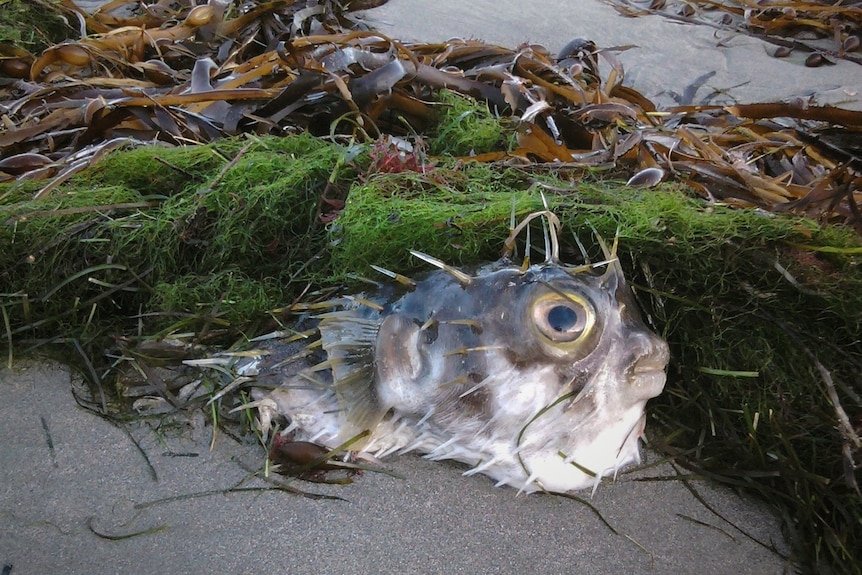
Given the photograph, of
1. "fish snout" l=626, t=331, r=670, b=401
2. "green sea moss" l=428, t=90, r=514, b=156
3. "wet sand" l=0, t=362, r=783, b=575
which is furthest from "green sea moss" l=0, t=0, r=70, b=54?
"fish snout" l=626, t=331, r=670, b=401

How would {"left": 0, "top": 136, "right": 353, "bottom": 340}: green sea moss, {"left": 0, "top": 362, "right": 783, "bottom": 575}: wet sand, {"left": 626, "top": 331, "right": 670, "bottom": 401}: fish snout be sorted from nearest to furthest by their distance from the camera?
{"left": 0, "top": 362, "right": 783, "bottom": 575}: wet sand
{"left": 626, "top": 331, "right": 670, "bottom": 401}: fish snout
{"left": 0, "top": 136, "right": 353, "bottom": 340}: green sea moss

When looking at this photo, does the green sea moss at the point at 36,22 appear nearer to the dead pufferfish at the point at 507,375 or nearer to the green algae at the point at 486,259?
the green algae at the point at 486,259

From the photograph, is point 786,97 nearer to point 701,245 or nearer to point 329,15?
point 701,245

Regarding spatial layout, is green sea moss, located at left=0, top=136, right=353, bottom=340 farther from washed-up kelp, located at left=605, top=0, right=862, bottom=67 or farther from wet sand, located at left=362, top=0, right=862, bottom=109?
washed-up kelp, located at left=605, top=0, right=862, bottom=67

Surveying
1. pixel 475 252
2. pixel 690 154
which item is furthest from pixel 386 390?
pixel 690 154

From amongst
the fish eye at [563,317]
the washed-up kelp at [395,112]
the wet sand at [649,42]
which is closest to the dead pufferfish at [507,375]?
the fish eye at [563,317]

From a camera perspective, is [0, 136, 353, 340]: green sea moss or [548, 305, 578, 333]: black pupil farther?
[0, 136, 353, 340]: green sea moss

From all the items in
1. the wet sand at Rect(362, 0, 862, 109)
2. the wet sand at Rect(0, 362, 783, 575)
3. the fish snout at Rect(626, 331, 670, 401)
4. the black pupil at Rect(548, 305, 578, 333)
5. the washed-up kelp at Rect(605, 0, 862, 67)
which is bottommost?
the wet sand at Rect(0, 362, 783, 575)

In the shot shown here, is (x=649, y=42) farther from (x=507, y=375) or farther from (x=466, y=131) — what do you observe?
(x=507, y=375)

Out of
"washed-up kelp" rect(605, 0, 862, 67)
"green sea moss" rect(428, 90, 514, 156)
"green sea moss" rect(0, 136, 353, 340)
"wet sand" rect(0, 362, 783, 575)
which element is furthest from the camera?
"washed-up kelp" rect(605, 0, 862, 67)
